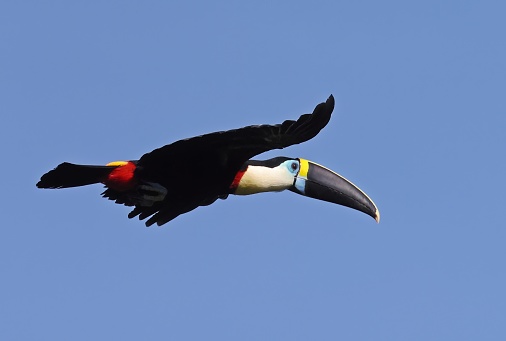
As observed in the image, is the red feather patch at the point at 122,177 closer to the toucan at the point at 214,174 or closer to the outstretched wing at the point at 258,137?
the toucan at the point at 214,174

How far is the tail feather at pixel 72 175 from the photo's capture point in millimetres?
17781

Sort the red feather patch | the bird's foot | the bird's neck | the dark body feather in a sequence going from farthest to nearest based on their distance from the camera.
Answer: the bird's neck, the bird's foot, the red feather patch, the dark body feather

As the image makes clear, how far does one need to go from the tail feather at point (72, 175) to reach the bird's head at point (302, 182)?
1527 millimetres

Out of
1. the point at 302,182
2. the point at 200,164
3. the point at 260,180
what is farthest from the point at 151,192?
the point at 302,182

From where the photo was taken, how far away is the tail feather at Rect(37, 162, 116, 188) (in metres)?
17.8

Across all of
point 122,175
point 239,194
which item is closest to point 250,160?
point 239,194

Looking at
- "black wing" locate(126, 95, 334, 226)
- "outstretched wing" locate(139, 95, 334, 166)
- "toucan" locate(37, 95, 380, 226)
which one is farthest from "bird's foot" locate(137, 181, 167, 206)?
"outstretched wing" locate(139, 95, 334, 166)

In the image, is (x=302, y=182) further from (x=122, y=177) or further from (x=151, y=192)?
(x=122, y=177)

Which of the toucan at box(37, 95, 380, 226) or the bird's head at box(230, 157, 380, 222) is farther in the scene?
the bird's head at box(230, 157, 380, 222)

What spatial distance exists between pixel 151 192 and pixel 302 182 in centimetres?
181

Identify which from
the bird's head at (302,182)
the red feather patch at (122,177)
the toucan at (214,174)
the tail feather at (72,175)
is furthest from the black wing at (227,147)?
the tail feather at (72,175)

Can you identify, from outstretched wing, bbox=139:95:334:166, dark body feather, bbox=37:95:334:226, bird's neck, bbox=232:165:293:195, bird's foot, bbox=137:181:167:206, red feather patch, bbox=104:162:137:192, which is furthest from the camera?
bird's neck, bbox=232:165:293:195

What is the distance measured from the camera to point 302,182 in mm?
19469

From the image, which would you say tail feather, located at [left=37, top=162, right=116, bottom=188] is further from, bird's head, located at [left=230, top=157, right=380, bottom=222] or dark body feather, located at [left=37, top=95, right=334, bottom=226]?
bird's head, located at [left=230, top=157, right=380, bottom=222]
